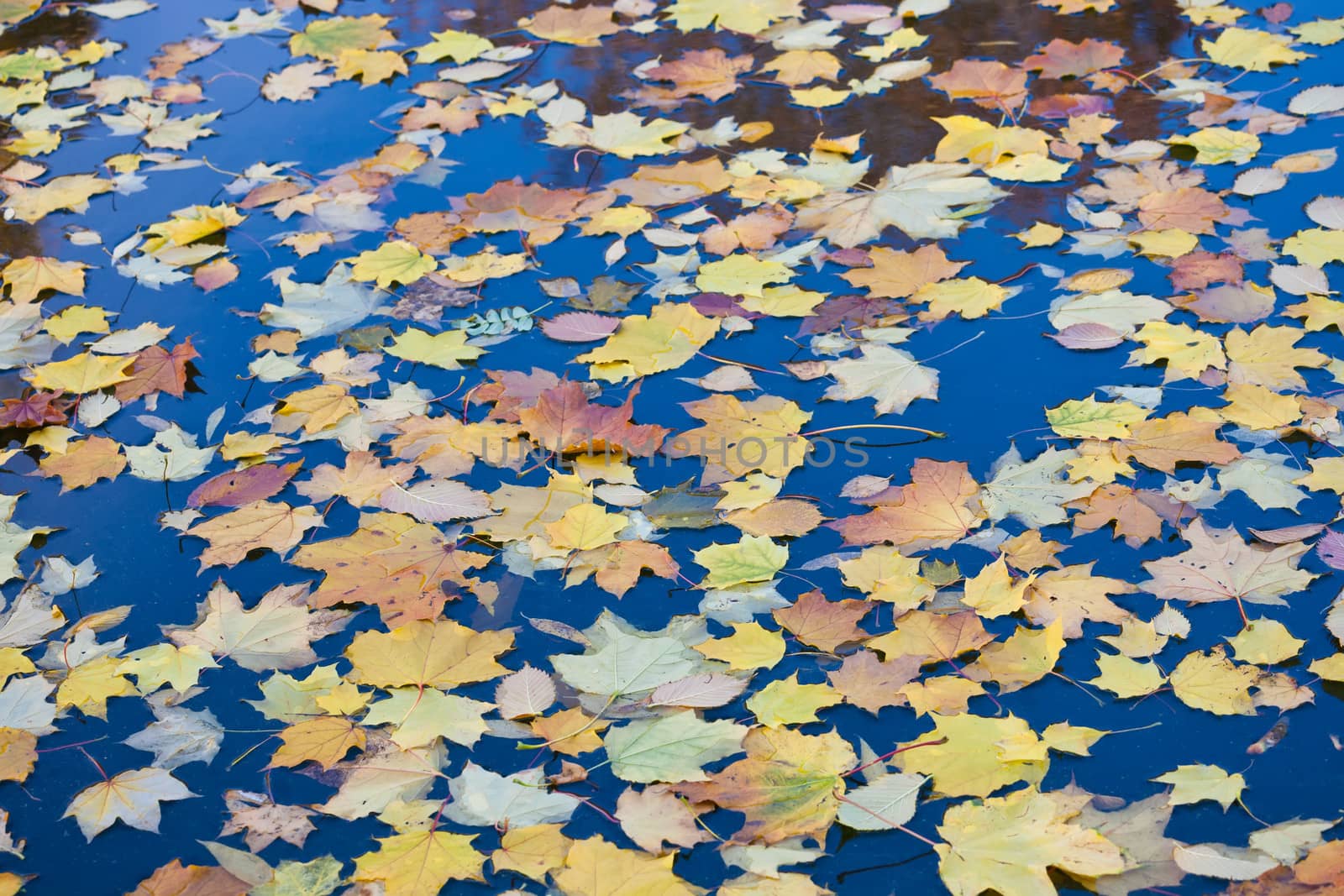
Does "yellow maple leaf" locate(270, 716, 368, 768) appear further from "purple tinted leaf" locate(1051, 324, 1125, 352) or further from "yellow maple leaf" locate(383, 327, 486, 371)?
"purple tinted leaf" locate(1051, 324, 1125, 352)

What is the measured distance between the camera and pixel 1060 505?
224 cm

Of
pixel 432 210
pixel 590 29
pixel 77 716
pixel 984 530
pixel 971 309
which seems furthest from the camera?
pixel 590 29

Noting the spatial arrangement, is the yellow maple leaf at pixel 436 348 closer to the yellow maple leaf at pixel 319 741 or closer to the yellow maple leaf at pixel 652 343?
the yellow maple leaf at pixel 652 343

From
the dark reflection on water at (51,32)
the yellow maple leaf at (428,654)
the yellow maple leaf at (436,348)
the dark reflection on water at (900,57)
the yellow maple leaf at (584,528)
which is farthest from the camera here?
the dark reflection on water at (51,32)

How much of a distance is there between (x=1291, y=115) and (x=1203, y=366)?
139 centimetres

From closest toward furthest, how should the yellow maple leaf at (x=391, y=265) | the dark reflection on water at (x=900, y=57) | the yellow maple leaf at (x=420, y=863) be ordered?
the yellow maple leaf at (x=420, y=863)
the yellow maple leaf at (x=391, y=265)
the dark reflection on water at (x=900, y=57)

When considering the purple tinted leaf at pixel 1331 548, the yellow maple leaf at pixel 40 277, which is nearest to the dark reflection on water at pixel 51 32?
the yellow maple leaf at pixel 40 277

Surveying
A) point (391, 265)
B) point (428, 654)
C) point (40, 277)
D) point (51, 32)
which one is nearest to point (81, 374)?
point (40, 277)

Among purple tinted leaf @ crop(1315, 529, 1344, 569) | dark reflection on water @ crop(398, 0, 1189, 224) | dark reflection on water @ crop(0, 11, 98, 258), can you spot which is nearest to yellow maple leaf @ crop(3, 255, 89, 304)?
dark reflection on water @ crop(0, 11, 98, 258)

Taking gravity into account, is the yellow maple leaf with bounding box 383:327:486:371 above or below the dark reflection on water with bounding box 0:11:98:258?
below

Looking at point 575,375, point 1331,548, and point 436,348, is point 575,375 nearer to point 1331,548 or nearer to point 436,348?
point 436,348

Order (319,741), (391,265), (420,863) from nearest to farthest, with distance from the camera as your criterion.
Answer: (420,863) → (319,741) → (391,265)

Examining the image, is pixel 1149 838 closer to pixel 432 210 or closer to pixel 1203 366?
pixel 1203 366

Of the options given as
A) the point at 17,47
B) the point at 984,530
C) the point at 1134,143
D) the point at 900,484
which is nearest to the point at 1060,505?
the point at 984,530
